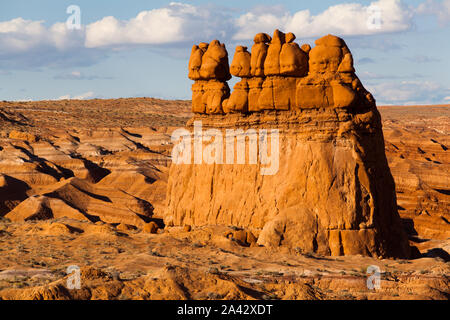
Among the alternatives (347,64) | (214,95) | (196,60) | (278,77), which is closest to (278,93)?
(278,77)

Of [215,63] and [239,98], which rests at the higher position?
[215,63]

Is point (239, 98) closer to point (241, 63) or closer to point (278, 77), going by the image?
point (241, 63)

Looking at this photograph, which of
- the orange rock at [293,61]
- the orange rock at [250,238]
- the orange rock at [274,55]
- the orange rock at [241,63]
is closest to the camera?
the orange rock at [250,238]

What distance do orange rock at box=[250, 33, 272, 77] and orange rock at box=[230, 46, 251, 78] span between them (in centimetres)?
24

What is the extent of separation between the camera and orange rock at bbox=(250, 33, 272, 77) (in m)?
29.0

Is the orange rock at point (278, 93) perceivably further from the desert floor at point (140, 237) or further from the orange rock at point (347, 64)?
the desert floor at point (140, 237)

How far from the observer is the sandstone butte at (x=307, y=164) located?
25.6m

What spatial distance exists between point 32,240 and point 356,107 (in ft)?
42.7

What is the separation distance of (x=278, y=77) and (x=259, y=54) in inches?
56.7

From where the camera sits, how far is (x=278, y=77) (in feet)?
92.6

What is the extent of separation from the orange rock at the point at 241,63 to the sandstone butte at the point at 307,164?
0.05 m

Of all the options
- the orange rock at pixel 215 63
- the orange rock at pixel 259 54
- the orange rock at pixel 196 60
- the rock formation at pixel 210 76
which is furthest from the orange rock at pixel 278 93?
the orange rock at pixel 196 60

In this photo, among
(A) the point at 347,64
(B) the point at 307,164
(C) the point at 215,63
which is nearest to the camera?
(B) the point at 307,164
